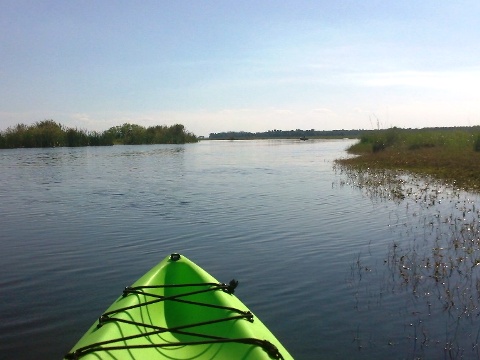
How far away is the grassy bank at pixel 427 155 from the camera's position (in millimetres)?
21417

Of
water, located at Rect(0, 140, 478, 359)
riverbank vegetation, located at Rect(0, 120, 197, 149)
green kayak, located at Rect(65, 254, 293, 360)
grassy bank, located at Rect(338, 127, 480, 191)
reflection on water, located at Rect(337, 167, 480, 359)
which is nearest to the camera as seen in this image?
green kayak, located at Rect(65, 254, 293, 360)

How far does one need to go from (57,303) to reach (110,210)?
27.0ft

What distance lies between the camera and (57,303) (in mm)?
7395

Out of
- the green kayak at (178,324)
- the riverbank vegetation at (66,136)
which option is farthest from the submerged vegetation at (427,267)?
the riverbank vegetation at (66,136)

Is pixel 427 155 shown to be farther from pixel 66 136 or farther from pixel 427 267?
pixel 66 136

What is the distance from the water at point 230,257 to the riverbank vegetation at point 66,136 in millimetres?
48549

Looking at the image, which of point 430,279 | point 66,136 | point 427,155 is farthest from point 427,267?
point 66,136

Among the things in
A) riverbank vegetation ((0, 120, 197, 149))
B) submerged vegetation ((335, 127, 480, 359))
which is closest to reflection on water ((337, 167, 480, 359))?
submerged vegetation ((335, 127, 480, 359))

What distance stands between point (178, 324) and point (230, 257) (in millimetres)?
4362

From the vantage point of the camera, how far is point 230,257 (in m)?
9.86

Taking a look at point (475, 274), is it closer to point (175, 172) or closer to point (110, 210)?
point (110, 210)

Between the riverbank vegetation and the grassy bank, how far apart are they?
41.3 metres

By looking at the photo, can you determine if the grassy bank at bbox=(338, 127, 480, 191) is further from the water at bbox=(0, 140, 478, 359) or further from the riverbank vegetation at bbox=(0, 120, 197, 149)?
the riverbank vegetation at bbox=(0, 120, 197, 149)

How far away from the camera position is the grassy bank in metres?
21.4
